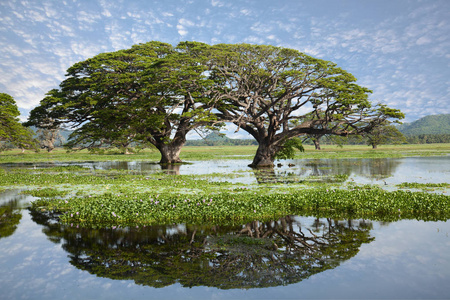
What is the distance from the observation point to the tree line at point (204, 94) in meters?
31.3

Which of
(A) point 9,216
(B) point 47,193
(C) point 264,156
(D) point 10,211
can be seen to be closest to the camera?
(A) point 9,216

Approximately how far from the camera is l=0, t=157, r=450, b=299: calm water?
18.9 feet

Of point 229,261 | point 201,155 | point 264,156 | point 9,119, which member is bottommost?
point 229,261

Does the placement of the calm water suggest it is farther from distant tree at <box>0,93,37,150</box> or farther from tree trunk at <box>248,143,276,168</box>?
distant tree at <box>0,93,37,150</box>

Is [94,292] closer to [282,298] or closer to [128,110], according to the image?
[282,298]

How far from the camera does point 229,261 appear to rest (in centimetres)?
688

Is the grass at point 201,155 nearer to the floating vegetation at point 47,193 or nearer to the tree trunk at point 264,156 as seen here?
the tree trunk at point 264,156

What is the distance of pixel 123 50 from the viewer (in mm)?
37062

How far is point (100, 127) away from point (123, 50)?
953cm

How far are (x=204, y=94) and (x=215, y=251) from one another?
26187 millimetres

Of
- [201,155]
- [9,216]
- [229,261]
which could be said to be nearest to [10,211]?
[9,216]

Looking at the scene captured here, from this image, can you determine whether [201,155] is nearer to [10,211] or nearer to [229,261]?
[10,211]

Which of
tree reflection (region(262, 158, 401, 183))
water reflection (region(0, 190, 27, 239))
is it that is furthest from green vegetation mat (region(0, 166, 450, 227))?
tree reflection (region(262, 158, 401, 183))

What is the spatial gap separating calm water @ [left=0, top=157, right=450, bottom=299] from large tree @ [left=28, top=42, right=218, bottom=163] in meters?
22.6
